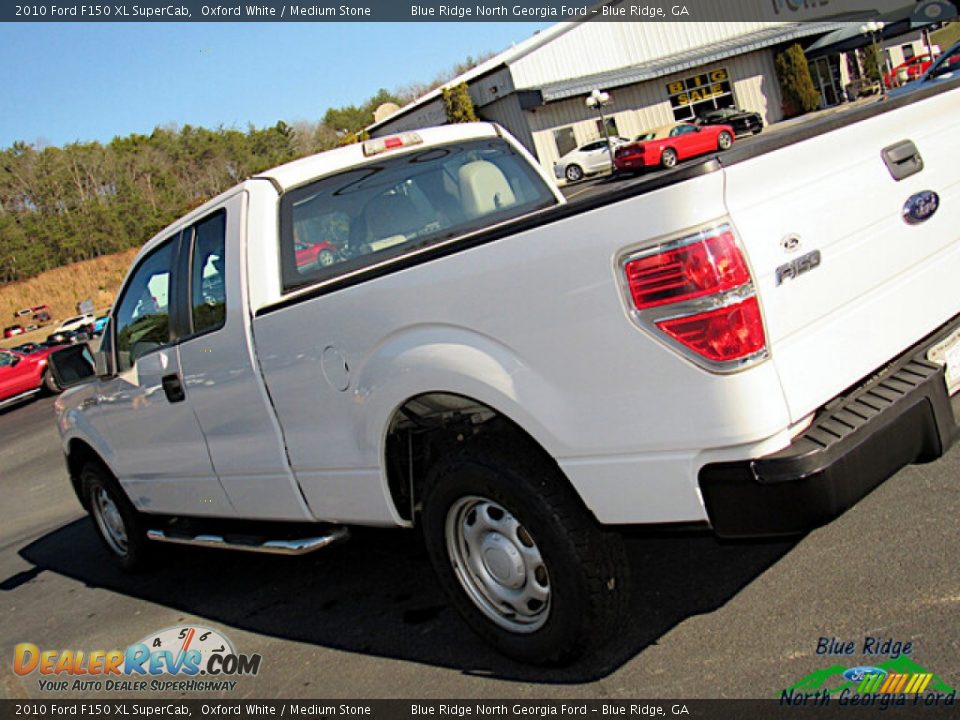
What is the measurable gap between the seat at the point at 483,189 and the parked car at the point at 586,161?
34396 mm

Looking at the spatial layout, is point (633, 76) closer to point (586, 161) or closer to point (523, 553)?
point (586, 161)

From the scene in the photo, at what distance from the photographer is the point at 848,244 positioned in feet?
9.12

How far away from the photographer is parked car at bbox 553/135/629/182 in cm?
3822

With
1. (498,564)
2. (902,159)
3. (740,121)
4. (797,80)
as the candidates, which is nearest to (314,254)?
(498,564)

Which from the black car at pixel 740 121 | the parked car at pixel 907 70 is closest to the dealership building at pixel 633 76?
the parked car at pixel 907 70

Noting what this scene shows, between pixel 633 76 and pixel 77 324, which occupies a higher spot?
pixel 633 76

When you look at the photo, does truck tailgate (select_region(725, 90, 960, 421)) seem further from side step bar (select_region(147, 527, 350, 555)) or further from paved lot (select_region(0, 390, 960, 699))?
side step bar (select_region(147, 527, 350, 555))

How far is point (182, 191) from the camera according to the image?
95188 mm

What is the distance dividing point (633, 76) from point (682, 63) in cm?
230

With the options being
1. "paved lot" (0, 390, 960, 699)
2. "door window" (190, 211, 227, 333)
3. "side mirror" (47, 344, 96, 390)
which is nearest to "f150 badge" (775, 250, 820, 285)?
"paved lot" (0, 390, 960, 699)

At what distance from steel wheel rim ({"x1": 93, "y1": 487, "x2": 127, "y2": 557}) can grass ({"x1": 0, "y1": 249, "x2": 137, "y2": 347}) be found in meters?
69.2

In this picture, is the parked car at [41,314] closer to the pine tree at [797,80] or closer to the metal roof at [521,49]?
the metal roof at [521,49]

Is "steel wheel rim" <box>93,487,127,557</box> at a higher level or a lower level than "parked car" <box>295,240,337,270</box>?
lower

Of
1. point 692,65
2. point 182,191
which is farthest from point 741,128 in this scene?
point 182,191
